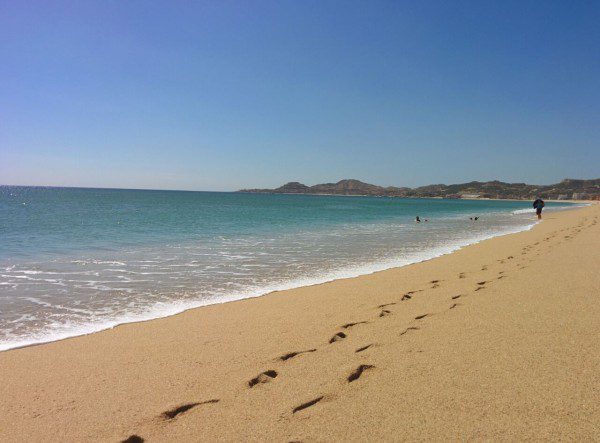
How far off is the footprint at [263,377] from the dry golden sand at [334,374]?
2 centimetres

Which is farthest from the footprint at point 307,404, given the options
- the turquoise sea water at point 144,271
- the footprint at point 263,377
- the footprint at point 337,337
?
the turquoise sea water at point 144,271

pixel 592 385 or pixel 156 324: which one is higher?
pixel 592 385

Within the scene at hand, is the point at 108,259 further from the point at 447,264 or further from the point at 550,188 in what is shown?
the point at 550,188

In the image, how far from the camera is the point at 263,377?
12.2 feet

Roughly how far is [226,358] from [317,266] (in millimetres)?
7126

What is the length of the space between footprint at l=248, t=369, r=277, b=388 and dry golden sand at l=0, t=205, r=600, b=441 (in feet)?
0.06

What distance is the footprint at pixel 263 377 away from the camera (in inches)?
143

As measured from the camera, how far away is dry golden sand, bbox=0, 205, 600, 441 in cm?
277

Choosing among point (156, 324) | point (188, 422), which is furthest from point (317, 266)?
point (188, 422)

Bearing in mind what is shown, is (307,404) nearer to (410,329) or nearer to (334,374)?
(334,374)

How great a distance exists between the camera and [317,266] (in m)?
11.3

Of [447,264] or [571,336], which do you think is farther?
[447,264]

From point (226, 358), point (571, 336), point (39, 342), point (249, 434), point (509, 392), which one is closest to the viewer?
point (249, 434)

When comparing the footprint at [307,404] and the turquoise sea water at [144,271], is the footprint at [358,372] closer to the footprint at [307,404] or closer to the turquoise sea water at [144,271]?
the footprint at [307,404]
